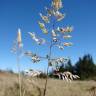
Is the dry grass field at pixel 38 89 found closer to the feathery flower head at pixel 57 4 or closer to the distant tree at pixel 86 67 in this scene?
the feathery flower head at pixel 57 4

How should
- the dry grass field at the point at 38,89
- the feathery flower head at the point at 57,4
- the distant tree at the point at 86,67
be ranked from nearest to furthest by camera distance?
the feathery flower head at the point at 57,4, the dry grass field at the point at 38,89, the distant tree at the point at 86,67

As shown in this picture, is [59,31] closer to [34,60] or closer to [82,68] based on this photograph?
[34,60]

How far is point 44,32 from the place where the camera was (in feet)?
15.4

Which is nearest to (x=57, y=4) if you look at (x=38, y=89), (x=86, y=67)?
(x=38, y=89)

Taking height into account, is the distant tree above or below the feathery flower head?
above

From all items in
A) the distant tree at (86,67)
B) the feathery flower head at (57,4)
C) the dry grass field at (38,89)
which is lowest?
the dry grass field at (38,89)

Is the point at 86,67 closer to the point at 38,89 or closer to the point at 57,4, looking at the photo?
the point at 38,89

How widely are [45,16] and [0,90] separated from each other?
722 centimetres

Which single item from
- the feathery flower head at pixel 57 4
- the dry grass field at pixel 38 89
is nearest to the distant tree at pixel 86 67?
the dry grass field at pixel 38 89

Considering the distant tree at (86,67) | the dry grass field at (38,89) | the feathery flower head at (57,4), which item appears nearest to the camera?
the feathery flower head at (57,4)

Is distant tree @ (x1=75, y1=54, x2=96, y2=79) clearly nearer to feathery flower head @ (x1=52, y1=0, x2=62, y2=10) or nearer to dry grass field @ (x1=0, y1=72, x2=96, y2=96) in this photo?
dry grass field @ (x1=0, y1=72, x2=96, y2=96)

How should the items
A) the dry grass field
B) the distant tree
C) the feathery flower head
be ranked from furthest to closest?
1. the distant tree
2. the dry grass field
3. the feathery flower head

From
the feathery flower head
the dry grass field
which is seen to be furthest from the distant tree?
the feathery flower head

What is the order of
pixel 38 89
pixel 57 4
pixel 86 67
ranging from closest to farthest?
1. pixel 57 4
2. pixel 38 89
3. pixel 86 67
